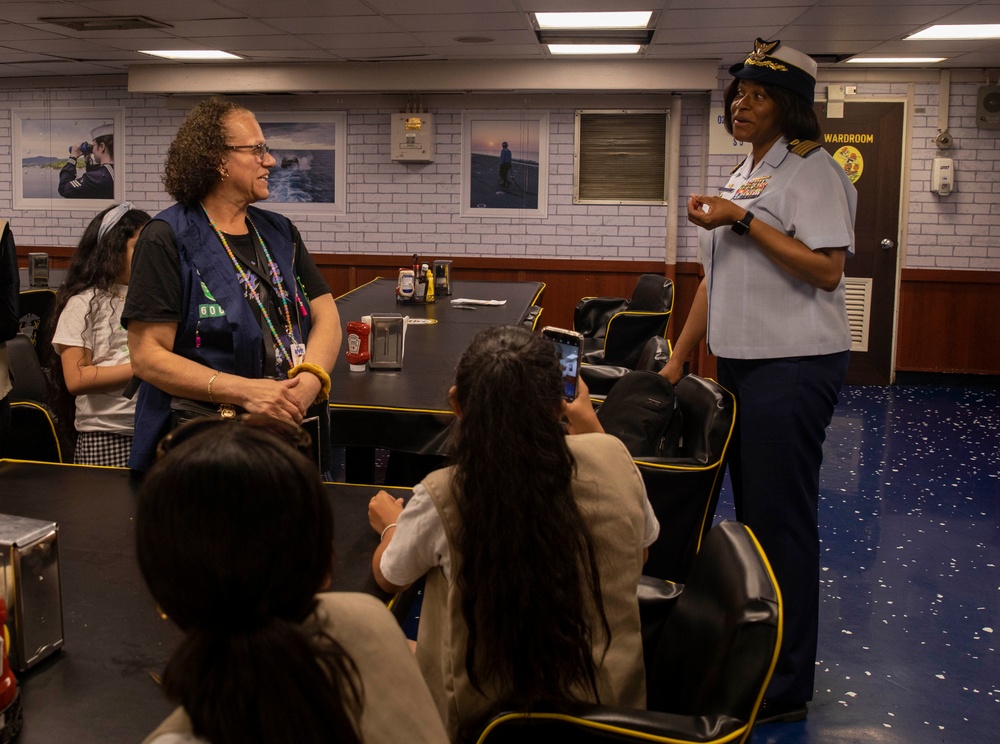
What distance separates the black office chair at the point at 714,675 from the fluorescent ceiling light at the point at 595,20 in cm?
483

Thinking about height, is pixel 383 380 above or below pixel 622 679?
above

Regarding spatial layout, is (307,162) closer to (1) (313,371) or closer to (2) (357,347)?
(2) (357,347)

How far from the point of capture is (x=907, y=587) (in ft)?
11.7

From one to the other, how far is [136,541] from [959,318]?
317 inches

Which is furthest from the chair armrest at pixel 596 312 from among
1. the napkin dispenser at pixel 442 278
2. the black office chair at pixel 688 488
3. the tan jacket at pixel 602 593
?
the tan jacket at pixel 602 593

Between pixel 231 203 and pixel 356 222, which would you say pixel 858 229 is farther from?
pixel 231 203

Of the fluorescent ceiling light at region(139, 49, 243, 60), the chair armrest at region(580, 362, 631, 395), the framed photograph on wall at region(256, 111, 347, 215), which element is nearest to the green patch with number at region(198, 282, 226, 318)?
the chair armrest at region(580, 362, 631, 395)

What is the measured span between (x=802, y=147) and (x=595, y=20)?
12.8 ft

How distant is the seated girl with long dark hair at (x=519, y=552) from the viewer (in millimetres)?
1370

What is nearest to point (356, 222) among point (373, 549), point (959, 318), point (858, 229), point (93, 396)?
point (858, 229)

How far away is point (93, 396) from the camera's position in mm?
2926

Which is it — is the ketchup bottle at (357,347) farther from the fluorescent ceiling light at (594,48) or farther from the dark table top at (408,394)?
the fluorescent ceiling light at (594,48)

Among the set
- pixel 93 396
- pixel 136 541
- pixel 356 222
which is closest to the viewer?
pixel 136 541

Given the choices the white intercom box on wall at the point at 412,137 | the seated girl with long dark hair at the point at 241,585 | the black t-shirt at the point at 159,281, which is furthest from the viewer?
the white intercom box on wall at the point at 412,137
